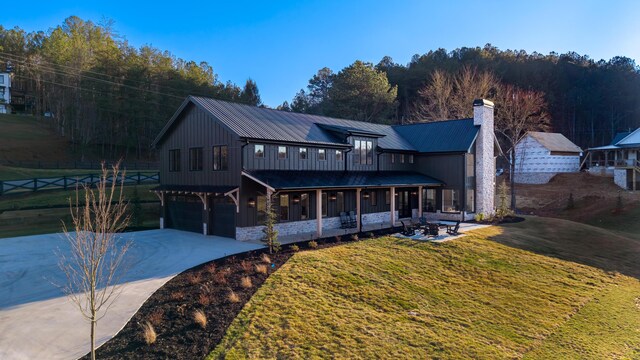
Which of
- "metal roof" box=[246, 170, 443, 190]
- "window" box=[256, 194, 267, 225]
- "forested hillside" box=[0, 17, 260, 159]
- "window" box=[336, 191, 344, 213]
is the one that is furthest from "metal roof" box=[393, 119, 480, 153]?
"forested hillside" box=[0, 17, 260, 159]

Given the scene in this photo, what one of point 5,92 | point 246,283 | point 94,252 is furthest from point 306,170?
point 5,92

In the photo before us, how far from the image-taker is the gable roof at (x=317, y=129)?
19984 mm

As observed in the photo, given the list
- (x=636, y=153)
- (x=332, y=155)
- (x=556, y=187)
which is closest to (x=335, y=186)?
(x=332, y=155)

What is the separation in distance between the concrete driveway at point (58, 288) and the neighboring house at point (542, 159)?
3965 centimetres

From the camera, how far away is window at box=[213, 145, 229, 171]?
19.2m

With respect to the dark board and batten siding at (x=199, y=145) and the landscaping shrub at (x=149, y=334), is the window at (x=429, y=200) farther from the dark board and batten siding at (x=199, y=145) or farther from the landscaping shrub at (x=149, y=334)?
the landscaping shrub at (x=149, y=334)

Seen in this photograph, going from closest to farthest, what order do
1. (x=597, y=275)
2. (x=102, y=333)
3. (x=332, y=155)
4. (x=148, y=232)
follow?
1. (x=102, y=333)
2. (x=597, y=275)
3. (x=148, y=232)
4. (x=332, y=155)


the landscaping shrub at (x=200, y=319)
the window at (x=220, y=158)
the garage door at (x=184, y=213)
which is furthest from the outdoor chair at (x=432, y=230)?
the landscaping shrub at (x=200, y=319)

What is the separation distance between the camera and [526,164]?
45.0 m

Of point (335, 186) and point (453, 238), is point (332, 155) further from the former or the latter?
point (453, 238)

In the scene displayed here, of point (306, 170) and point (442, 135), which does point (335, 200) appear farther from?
point (442, 135)

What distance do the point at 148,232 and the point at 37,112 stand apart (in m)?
51.8

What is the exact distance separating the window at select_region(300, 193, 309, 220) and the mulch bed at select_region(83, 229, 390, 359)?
6454 mm

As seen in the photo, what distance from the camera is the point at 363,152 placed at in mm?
24797
